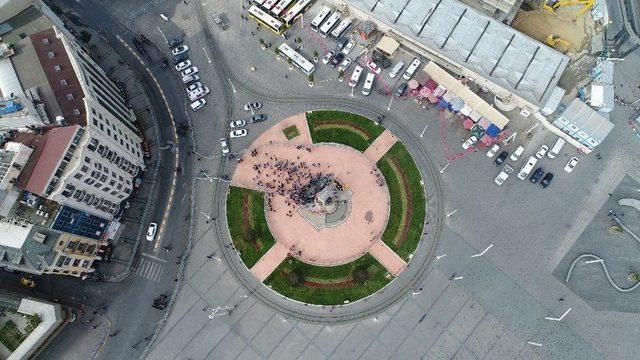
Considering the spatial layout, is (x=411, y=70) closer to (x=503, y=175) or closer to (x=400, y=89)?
(x=400, y=89)

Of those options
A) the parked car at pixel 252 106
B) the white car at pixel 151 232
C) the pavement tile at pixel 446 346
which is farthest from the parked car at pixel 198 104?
the pavement tile at pixel 446 346

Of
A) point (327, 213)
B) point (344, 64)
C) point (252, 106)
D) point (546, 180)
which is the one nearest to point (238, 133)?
point (252, 106)

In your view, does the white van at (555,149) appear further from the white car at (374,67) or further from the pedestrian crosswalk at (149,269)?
the pedestrian crosswalk at (149,269)

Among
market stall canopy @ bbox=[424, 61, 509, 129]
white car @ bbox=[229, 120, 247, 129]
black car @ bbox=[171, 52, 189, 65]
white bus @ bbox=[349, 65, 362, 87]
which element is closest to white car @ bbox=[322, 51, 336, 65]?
white bus @ bbox=[349, 65, 362, 87]

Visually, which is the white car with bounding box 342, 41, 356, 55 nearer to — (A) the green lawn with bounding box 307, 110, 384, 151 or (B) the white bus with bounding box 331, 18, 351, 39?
(B) the white bus with bounding box 331, 18, 351, 39

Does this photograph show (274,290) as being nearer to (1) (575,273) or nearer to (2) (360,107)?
(2) (360,107)
